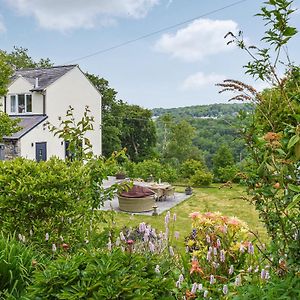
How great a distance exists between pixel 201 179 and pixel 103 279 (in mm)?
15526

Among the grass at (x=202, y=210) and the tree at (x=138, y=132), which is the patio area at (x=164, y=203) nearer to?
the grass at (x=202, y=210)

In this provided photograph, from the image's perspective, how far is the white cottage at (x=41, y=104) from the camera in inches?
736

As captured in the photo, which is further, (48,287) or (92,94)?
(92,94)

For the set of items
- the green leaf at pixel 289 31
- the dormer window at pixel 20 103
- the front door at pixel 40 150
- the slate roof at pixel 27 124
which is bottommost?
the front door at pixel 40 150

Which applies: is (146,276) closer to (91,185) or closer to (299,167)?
(299,167)

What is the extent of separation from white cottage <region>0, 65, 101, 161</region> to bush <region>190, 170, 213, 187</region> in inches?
267

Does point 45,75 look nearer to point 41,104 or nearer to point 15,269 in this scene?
point 41,104

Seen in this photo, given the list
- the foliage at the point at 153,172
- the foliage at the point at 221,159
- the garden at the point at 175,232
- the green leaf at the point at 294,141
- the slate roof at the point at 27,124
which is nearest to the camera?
the green leaf at the point at 294,141

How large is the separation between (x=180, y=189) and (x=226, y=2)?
28.3 ft

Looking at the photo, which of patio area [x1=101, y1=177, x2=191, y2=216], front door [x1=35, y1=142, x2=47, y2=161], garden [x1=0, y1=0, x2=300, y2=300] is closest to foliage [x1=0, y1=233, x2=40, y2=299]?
garden [x1=0, y1=0, x2=300, y2=300]

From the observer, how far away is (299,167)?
1.70 m

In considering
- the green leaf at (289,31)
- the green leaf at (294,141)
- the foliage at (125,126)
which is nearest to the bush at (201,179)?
the foliage at (125,126)

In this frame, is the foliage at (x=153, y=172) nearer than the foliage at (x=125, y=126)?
Yes

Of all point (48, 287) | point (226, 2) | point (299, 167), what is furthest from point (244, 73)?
point (226, 2)
